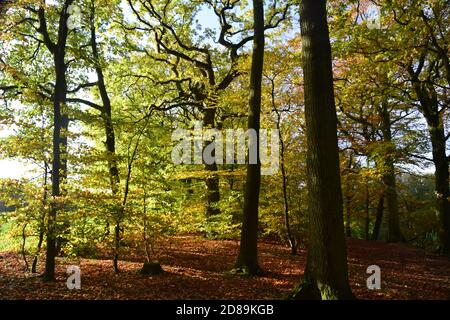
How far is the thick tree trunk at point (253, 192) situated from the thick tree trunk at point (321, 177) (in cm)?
312

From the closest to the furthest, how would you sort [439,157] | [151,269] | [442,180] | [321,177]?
[321,177], [151,269], [442,180], [439,157]

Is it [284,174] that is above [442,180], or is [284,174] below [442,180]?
above

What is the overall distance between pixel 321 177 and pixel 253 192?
136 inches

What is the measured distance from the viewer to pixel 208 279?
26.8ft

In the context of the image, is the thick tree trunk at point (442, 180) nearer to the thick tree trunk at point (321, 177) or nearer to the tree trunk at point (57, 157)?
the thick tree trunk at point (321, 177)

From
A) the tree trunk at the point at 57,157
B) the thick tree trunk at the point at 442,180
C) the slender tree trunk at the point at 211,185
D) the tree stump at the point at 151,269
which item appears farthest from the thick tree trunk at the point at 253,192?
the thick tree trunk at the point at 442,180

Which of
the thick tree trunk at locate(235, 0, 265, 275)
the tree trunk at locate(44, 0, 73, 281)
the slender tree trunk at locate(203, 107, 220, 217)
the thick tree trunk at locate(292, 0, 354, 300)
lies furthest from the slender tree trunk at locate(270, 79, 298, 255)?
the tree trunk at locate(44, 0, 73, 281)

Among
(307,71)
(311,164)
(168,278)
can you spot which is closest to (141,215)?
(168,278)

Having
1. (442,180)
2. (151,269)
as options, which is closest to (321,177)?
(151,269)

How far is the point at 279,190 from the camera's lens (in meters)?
12.0

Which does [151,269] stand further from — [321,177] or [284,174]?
[321,177]

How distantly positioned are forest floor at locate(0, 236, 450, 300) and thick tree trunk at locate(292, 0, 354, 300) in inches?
61.8

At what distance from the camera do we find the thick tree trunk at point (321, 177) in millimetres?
5129

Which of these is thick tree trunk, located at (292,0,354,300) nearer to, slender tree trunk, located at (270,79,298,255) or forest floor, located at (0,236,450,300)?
forest floor, located at (0,236,450,300)
